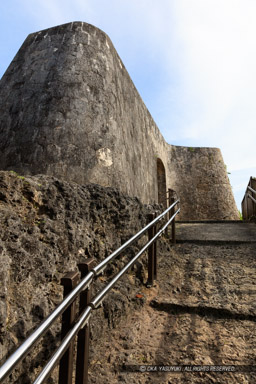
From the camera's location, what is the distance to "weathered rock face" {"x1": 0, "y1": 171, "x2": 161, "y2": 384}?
1.40 meters

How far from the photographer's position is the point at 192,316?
7.38 ft

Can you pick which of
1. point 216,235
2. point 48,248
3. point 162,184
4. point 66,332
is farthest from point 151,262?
point 162,184

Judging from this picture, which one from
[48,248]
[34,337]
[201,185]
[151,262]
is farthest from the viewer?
[201,185]

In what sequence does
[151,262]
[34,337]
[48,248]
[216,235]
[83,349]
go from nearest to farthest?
[34,337], [83,349], [48,248], [151,262], [216,235]

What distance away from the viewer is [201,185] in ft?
38.5

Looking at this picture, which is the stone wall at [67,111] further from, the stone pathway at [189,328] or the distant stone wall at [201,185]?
the distant stone wall at [201,185]

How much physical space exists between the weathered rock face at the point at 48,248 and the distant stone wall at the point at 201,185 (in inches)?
342

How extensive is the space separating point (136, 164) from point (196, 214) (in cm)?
733

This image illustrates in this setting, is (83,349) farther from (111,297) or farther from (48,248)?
(111,297)

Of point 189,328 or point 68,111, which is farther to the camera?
point 68,111

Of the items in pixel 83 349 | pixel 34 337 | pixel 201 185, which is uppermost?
pixel 201 185

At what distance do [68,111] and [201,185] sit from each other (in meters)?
9.43

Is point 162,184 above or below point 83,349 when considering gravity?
above

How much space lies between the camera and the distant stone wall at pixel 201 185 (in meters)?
11.3
